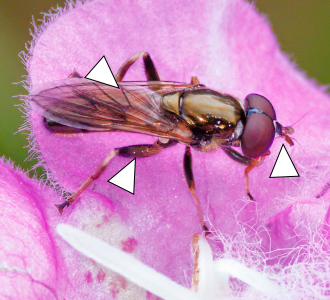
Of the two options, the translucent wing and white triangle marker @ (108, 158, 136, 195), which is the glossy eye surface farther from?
white triangle marker @ (108, 158, 136, 195)

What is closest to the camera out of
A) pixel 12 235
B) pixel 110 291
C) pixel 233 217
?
pixel 12 235

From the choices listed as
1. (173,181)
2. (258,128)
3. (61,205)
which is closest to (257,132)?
(258,128)

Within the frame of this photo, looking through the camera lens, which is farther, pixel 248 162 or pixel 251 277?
pixel 248 162

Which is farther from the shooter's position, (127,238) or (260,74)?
(260,74)

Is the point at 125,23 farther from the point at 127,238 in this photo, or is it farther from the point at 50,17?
the point at 127,238

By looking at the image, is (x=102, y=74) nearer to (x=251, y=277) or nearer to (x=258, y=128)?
(x=258, y=128)

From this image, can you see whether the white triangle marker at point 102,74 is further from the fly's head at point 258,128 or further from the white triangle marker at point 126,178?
the fly's head at point 258,128

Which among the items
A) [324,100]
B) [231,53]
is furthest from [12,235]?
[324,100]
